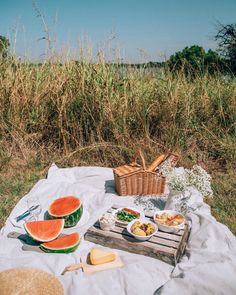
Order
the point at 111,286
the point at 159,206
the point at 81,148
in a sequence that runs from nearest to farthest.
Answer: the point at 111,286
the point at 159,206
the point at 81,148

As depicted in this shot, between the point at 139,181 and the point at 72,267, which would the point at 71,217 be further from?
the point at 139,181

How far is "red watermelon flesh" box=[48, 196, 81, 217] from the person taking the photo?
9.92ft

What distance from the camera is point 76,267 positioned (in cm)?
247

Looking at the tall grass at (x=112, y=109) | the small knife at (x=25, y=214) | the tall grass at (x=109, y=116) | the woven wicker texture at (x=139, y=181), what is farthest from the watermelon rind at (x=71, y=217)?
the tall grass at (x=112, y=109)

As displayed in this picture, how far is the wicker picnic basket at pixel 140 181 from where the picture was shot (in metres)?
3.65

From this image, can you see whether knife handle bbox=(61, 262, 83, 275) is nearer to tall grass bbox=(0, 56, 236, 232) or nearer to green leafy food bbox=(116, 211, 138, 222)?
green leafy food bbox=(116, 211, 138, 222)

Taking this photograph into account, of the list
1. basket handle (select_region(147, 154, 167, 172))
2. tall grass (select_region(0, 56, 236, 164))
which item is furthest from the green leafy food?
tall grass (select_region(0, 56, 236, 164))

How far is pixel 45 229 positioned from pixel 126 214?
2.42ft

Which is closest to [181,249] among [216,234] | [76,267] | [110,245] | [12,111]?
[216,234]

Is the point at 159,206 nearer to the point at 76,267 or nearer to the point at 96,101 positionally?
the point at 76,267

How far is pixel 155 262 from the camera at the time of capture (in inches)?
100

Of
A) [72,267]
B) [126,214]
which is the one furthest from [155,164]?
[72,267]

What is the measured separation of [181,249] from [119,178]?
1187 millimetres

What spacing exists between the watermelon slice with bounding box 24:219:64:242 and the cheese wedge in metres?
0.43
